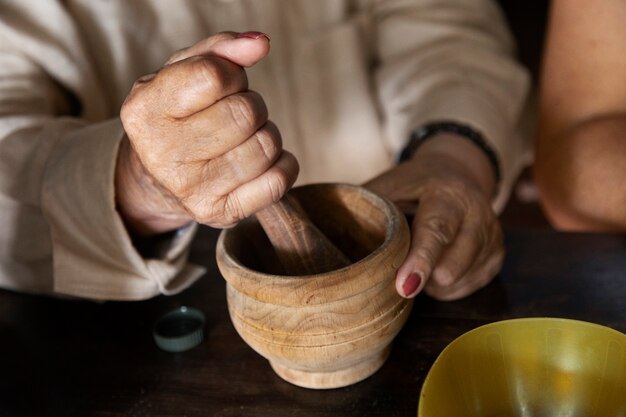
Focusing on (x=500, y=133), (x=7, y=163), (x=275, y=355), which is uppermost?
(x=7, y=163)

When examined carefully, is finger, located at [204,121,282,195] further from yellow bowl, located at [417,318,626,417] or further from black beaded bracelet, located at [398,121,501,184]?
black beaded bracelet, located at [398,121,501,184]

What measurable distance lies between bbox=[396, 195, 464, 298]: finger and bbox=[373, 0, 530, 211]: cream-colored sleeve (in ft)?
1.08

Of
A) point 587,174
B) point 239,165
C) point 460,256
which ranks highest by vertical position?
point 239,165

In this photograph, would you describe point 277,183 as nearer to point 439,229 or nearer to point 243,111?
point 243,111

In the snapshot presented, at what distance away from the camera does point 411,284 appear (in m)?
0.64

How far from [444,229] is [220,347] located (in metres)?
0.28

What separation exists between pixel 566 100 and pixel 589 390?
614 mm

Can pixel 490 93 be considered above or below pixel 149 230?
below

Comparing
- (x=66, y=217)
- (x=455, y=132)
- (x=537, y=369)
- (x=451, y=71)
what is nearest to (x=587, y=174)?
(x=455, y=132)

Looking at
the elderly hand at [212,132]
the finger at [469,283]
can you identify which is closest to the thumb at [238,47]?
the elderly hand at [212,132]

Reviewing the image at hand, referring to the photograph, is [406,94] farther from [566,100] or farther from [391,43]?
[566,100]

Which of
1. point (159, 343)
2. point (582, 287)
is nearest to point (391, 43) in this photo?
point (582, 287)

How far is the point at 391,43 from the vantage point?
129 cm

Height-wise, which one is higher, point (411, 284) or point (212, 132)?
point (212, 132)
